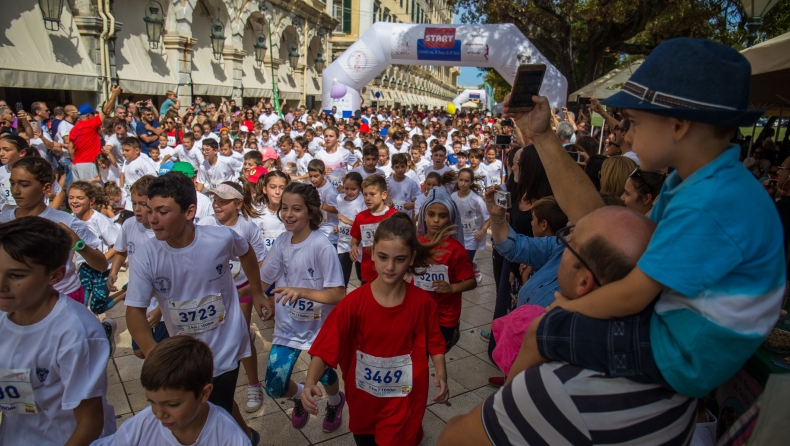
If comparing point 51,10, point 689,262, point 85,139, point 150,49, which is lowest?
point 85,139

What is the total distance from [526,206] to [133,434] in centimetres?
297

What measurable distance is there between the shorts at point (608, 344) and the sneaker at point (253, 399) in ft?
10.2

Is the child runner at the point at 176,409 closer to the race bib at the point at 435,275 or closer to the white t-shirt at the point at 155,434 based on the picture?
the white t-shirt at the point at 155,434

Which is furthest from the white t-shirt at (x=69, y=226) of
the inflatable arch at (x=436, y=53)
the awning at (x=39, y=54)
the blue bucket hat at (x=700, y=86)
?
the inflatable arch at (x=436, y=53)

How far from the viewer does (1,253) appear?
1998mm

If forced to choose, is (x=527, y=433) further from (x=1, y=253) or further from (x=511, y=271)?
(x=511, y=271)

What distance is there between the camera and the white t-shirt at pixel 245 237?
455cm

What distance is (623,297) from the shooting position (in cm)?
115

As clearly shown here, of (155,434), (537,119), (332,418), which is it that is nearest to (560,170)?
(537,119)

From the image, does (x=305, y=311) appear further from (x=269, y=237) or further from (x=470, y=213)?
(x=470, y=213)

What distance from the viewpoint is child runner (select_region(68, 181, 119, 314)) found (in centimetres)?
455

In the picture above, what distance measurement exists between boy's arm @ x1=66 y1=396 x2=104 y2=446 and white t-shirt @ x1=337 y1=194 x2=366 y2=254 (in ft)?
13.0

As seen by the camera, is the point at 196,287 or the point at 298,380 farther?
the point at 298,380

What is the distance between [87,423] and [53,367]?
10.8 inches
